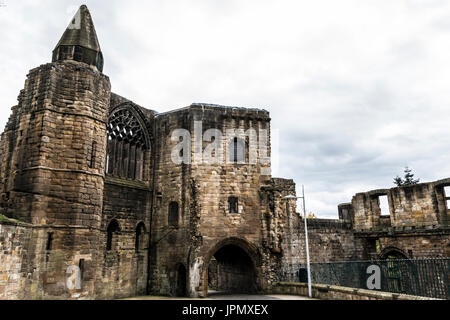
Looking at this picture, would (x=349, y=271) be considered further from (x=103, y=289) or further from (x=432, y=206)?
(x=103, y=289)

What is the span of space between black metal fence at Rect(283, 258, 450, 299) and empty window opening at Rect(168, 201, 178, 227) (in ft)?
20.1

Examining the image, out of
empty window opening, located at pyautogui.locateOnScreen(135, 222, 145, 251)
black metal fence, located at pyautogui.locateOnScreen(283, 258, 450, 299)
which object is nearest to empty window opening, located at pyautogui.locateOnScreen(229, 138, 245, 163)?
empty window opening, located at pyautogui.locateOnScreen(135, 222, 145, 251)

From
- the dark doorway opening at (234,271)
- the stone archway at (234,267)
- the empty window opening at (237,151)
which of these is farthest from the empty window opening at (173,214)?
the empty window opening at (237,151)

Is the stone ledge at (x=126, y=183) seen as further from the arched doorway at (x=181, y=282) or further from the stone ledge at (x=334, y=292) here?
the stone ledge at (x=334, y=292)

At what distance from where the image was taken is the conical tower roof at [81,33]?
15727mm

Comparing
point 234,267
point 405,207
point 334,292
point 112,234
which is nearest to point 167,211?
point 112,234

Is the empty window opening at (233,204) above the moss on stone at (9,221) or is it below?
above

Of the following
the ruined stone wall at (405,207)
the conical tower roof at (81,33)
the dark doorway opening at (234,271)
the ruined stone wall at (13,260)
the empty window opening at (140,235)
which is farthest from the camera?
the ruined stone wall at (405,207)

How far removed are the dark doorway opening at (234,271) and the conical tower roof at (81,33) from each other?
11800 mm

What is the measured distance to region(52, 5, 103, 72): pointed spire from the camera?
1555 centimetres

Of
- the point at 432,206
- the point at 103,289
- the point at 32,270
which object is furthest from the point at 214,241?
the point at 432,206

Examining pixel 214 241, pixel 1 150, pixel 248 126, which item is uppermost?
pixel 248 126

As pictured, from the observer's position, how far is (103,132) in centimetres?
1527

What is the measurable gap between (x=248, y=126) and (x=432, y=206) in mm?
10846
